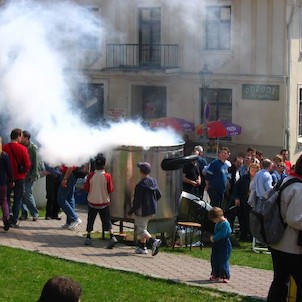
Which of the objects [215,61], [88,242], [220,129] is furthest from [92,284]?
[215,61]

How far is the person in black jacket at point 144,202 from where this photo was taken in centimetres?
1145

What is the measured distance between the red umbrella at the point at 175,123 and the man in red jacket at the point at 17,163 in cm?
1175

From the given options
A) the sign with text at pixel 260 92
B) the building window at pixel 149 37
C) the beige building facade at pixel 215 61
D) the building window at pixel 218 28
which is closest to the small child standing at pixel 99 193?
the beige building facade at pixel 215 61

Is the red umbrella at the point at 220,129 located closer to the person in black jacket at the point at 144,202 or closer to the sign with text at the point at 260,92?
the sign with text at the point at 260,92

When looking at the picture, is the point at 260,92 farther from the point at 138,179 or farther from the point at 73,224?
the point at 138,179

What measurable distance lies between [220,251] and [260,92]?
18.3 m

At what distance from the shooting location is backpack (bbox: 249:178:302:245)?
7305mm

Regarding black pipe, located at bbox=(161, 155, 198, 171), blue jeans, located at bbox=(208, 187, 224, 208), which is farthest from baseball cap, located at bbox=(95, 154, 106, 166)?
blue jeans, located at bbox=(208, 187, 224, 208)

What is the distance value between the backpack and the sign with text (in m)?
20.0

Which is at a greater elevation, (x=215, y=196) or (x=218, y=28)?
(x=218, y=28)

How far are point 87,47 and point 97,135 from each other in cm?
1141

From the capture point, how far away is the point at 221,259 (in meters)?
9.70

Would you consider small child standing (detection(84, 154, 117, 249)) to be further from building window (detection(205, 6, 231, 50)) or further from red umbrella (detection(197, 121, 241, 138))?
building window (detection(205, 6, 231, 50))

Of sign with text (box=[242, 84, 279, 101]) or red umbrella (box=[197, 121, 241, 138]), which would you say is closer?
red umbrella (box=[197, 121, 241, 138])
